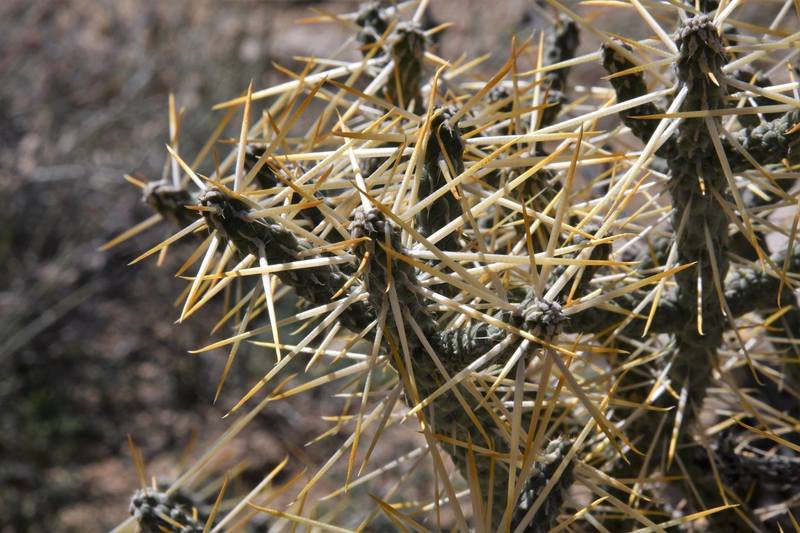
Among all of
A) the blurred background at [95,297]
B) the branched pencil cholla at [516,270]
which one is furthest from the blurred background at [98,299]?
the branched pencil cholla at [516,270]

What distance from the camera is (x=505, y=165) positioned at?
0.78m

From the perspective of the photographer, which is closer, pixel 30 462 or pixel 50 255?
pixel 30 462

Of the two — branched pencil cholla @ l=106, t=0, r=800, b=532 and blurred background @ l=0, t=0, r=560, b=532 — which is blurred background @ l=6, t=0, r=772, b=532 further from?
branched pencil cholla @ l=106, t=0, r=800, b=532

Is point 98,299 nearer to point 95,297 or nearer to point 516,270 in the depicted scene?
point 95,297

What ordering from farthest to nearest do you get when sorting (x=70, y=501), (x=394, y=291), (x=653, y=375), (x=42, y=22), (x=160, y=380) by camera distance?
1. (x=42, y=22)
2. (x=160, y=380)
3. (x=70, y=501)
4. (x=653, y=375)
5. (x=394, y=291)

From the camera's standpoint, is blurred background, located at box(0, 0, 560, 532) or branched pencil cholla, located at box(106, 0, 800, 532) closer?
branched pencil cholla, located at box(106, 0, 800, 532)

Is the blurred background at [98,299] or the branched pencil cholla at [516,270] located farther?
the blurred background at [98,299]

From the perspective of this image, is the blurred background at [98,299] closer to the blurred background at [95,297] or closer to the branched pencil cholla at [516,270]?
the blurred background at [95,297]

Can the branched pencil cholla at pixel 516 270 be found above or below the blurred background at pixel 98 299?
above

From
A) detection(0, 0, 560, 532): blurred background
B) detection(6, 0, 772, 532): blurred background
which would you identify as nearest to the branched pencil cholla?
detection(6, 0, 772, 532): blurred background

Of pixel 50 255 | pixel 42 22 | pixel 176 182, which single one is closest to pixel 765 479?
pixel 176 182

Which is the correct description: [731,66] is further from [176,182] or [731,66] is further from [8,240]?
[8,240]

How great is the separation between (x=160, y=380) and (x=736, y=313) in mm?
2751

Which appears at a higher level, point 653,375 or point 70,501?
point 653,375
